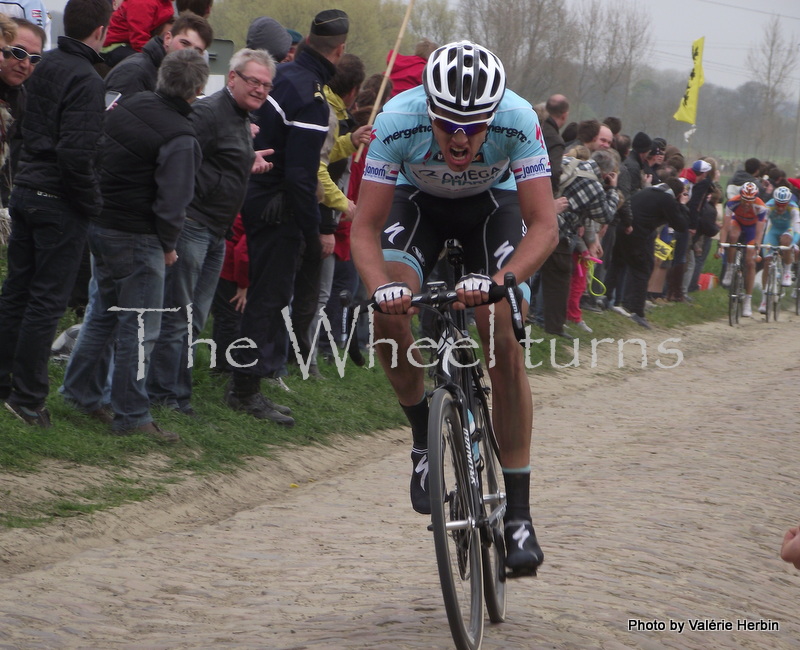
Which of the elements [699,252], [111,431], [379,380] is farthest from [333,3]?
[111,431]

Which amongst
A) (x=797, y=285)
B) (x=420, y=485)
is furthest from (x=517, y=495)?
(x=797, y=285)

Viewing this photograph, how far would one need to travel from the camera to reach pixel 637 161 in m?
18.7

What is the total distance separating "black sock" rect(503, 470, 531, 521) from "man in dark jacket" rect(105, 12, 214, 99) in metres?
4.27

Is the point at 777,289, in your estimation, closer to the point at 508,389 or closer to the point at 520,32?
the point at 508,389

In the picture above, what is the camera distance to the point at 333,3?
56156mm

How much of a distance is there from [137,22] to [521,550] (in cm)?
A: 635

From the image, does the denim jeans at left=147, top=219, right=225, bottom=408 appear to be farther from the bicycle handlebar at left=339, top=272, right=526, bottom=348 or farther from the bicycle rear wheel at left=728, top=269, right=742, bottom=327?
the bicycle rear wheel at left=728, top=269, right=742, bottom=327

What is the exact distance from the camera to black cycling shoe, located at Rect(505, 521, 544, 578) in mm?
5008

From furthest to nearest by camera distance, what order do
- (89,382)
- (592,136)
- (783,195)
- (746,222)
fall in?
(783,195)
(746,222)
(592,136)
(89,382)

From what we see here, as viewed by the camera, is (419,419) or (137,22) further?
(137,22)

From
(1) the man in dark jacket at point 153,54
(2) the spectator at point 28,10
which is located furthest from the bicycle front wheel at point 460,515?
(2) the spectator at point 28,10

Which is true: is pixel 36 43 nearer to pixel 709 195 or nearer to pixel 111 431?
pixel 111 431

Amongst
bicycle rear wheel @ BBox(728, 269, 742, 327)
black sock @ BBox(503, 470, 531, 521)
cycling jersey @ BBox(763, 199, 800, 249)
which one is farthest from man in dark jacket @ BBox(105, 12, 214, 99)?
cycling jersey @ BBox(763, 199, 800, 249)

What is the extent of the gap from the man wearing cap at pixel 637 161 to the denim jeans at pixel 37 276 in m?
12.6
